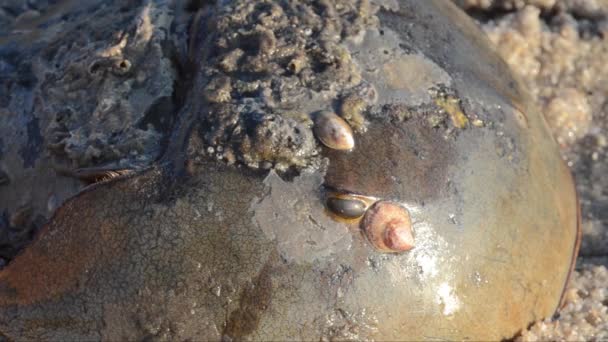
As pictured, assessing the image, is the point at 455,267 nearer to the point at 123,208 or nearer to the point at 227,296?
the point at 227,296

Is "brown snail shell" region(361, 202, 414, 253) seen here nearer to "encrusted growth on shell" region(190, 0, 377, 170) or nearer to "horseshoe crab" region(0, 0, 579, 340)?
"horseshoe crab" region(0, 0, 579, 340)

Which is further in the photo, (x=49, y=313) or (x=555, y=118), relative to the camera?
(x=555, y=118)

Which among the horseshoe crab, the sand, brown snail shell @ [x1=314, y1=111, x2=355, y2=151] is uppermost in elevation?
brown snail shell @ [x1=314, y1=111, x2=355, y2=151]

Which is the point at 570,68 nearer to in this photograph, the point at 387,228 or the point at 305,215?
the point at 387,228

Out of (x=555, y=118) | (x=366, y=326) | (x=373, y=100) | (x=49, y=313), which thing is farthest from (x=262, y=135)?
(x=555, y=118)

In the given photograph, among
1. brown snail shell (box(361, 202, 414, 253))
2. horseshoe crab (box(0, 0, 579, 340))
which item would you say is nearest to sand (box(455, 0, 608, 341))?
horseshoe crab (box(0, 0, 579, 340))

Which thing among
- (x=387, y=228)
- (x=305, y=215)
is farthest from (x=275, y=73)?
(x=387, y=228)
